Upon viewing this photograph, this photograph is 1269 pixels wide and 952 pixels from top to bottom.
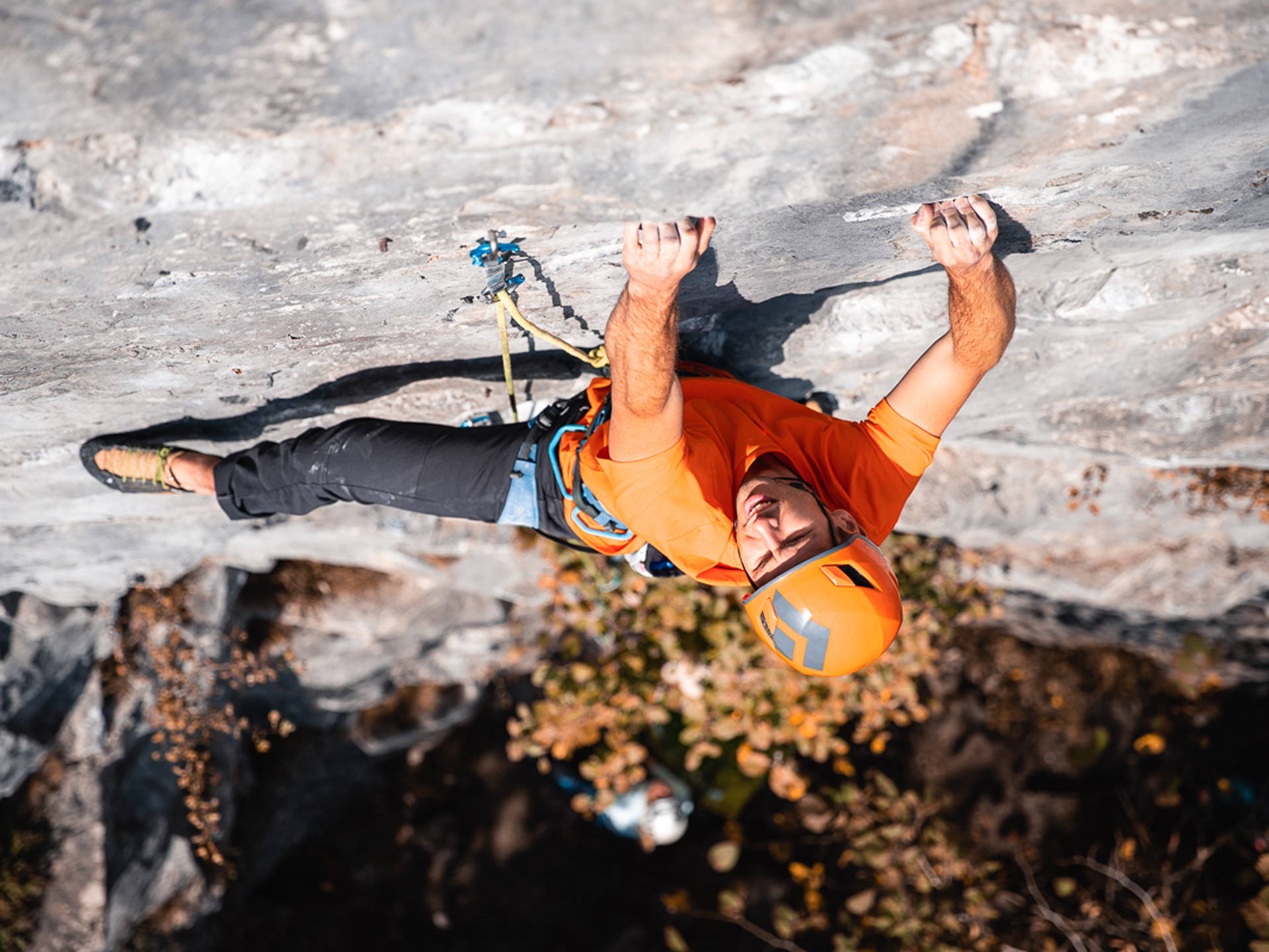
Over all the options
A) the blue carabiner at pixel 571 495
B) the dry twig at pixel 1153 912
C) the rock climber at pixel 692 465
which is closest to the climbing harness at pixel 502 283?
the rock climber at pixel 692 465

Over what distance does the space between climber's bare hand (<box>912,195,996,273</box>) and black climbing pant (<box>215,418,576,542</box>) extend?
1.54m

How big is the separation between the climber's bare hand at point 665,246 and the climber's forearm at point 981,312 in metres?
0.87

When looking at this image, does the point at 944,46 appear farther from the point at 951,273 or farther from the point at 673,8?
the point at 951,273

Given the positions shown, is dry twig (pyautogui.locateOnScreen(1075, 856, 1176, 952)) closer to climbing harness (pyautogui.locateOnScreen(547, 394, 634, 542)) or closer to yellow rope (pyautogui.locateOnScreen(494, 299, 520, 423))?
climbing harness (pyautogui.locateOnScreen(547, 394, 634, 542))

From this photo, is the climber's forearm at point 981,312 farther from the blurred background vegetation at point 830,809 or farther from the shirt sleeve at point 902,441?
the blurred background vegetation at point 830,809

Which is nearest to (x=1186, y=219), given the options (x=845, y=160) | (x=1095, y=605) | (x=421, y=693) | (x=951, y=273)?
(x=951, y=273)

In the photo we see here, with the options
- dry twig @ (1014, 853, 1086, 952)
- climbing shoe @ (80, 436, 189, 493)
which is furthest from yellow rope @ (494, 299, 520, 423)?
dry twig @ (1014, 853, 1086, 952)

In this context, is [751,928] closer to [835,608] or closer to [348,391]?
[835,608]

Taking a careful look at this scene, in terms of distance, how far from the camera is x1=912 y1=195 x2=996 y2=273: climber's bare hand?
213 cm

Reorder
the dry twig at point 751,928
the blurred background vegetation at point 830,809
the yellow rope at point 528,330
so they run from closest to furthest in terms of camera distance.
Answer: the yellow rope at point 528,330, the blurred background vegetation at point 830,809, the dry twig at point 751,928

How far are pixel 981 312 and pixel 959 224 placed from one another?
415 millimetres

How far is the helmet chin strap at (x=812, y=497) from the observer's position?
8.20 feet

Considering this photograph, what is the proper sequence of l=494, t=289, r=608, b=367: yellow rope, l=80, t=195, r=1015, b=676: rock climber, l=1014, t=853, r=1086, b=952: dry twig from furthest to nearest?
l=1014, t=853, r=1086, b=952: dry twig → l=494, t=289, r=608, b=367: yellow rope → l=80, t=195, r=1015, b=676: rock climber

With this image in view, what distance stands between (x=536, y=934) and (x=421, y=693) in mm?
2510
